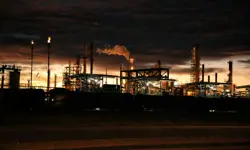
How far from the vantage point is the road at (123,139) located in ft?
59.0

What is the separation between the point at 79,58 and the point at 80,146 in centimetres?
6407

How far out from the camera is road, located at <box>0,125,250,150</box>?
18.0m

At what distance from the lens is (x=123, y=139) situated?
20.5 meters

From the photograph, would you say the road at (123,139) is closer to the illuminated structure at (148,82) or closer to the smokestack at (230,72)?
the illuminated structure at (148,82)

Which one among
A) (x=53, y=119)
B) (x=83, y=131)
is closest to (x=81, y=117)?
(x=53, y=119)

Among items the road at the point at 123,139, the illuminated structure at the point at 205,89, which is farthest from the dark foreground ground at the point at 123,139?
the illuminated structure at the point at 205,89

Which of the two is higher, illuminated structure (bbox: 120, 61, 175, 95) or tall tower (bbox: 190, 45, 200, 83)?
tall tower (bbox: 190, 45, 200, 83)

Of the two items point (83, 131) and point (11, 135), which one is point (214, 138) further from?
point (11, 135)

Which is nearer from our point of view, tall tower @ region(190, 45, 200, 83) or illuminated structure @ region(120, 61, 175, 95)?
illuminated structure @ region(120, 61, 175, 95)

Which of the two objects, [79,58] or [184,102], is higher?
[79,58]

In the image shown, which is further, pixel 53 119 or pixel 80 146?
pixel 53 119

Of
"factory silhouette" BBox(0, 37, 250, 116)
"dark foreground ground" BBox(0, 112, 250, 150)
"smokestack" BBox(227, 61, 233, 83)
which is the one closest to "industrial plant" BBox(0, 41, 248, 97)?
"factory silhouette" BBox(0, 37, 250, 116)

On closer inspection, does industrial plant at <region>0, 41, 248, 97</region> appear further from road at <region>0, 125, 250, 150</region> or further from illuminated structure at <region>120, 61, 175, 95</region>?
road at <region>0, 125, 250, 150</region>

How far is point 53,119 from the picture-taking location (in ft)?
105
